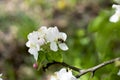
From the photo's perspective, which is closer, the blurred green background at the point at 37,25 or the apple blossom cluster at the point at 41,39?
the apple blossom cluster at the point at 41,39

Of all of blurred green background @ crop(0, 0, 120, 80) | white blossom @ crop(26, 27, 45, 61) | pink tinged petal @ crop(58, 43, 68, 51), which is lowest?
blurred green background @ crop(0, 0, 120, 80)

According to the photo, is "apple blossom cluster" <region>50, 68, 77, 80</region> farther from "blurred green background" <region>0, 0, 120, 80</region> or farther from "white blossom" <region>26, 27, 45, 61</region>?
"blurred green background" <region>0, 0, 120, 80</region>

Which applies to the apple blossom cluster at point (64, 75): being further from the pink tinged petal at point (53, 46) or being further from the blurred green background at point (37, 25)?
the blurred green background at point (37, 25)

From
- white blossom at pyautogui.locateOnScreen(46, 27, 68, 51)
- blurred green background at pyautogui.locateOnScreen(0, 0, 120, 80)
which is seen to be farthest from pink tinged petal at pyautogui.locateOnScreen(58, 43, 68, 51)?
blurred green background at pyautogui.locateOnScreen(0, 0, 120, 80)

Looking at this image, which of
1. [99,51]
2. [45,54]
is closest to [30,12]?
[99,51]

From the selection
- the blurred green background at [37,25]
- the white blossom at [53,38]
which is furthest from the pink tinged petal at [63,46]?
the blurred green background at [37,25]

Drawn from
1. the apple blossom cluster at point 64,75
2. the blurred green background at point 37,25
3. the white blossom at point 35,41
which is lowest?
the blurred green background at point 37,25

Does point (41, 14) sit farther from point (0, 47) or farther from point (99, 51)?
point (99, 51)

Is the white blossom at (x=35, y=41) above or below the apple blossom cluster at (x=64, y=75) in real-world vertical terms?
above
